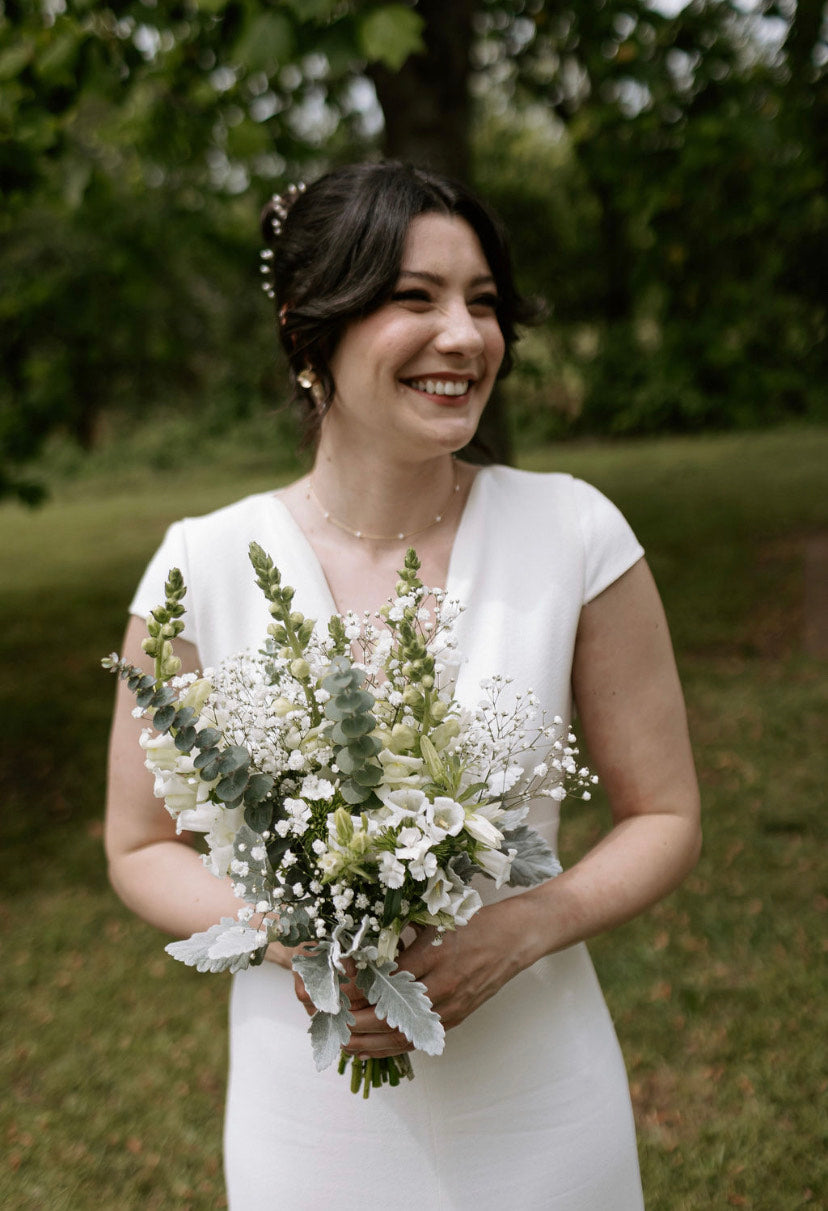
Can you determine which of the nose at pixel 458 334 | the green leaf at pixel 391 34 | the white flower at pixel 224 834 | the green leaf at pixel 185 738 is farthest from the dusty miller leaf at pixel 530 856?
the green leaf at pixel 391 34

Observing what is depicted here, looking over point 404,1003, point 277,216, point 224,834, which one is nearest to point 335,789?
point 224,834

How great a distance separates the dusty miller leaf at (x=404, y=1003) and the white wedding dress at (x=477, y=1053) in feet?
1.59

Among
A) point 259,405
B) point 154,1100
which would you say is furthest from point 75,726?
point 259,405

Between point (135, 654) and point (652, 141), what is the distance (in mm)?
6114

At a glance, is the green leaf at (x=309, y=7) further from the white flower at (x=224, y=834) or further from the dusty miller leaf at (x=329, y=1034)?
the dusty miller leaf at (x=329, y=1034)

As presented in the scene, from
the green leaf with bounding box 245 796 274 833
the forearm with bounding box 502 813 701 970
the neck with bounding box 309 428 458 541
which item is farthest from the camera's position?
the neck with bounding box 309 428 458 541

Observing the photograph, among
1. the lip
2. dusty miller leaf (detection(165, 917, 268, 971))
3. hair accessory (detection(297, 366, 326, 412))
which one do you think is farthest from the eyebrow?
dusty miller leaf (detection(165, 917, 268, 971))

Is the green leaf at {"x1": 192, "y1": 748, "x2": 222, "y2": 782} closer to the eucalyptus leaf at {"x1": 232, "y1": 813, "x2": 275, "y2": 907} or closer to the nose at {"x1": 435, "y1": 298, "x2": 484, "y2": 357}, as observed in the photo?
the eucalyptus leaf at {"x1": 232, "y1": 813, "x2": 275, "y2": 907}

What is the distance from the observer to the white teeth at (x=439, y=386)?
2014mm

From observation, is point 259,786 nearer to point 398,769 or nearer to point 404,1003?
point 398,769

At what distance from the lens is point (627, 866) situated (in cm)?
200

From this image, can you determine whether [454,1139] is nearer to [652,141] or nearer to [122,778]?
[122,778]

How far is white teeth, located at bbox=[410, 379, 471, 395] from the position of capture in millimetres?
2014

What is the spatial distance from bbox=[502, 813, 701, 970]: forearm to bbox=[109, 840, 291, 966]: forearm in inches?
20.6
